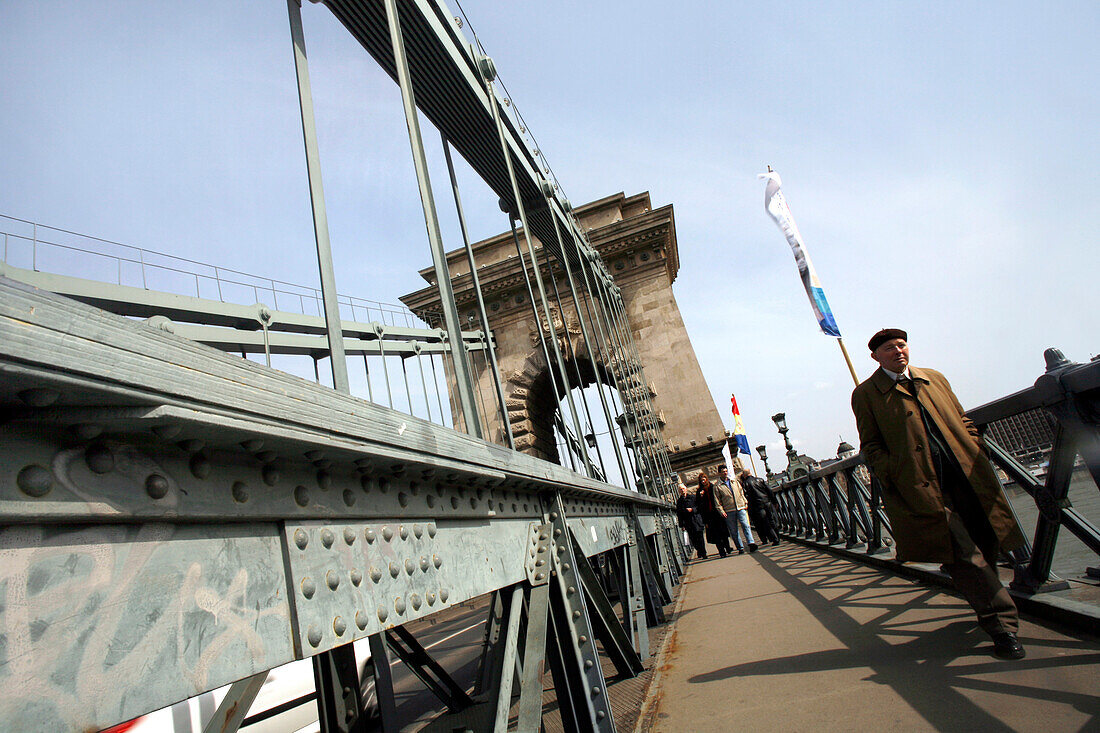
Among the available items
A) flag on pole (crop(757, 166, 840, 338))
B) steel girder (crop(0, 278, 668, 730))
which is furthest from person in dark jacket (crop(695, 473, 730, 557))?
steel girder (crop(0, 278, 668, 730))

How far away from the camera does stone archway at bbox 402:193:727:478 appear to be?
18219 mm

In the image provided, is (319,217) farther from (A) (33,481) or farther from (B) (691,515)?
(B) (691,515)

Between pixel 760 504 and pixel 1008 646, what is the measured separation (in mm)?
9828

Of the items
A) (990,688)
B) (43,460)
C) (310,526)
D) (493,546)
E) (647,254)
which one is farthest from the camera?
(647,254)

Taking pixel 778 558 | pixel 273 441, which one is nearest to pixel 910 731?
pixel 273 441

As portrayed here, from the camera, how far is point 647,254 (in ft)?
66.0

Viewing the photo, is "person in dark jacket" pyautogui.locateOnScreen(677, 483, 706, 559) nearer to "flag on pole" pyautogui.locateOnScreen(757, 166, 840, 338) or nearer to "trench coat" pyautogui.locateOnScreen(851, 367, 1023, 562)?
"flag on pole" pyautogui.locateOnScreen(757, 166, 840, 338)

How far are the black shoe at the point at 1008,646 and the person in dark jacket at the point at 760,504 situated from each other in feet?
30.3

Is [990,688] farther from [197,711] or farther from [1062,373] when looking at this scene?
[197,711]

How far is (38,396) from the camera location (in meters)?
0.63

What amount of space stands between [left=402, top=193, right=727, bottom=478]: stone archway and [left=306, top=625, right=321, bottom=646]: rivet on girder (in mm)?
17239

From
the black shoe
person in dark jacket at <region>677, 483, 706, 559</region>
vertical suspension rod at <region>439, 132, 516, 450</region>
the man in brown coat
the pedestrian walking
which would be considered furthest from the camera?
person in dark jacket at <region>677, 483, 706, 559</region>

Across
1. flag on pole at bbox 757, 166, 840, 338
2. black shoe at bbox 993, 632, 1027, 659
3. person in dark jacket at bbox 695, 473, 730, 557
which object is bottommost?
black shoe at bbox 993, 632, 1027, 659

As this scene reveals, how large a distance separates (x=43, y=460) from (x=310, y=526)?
17.6 inches
